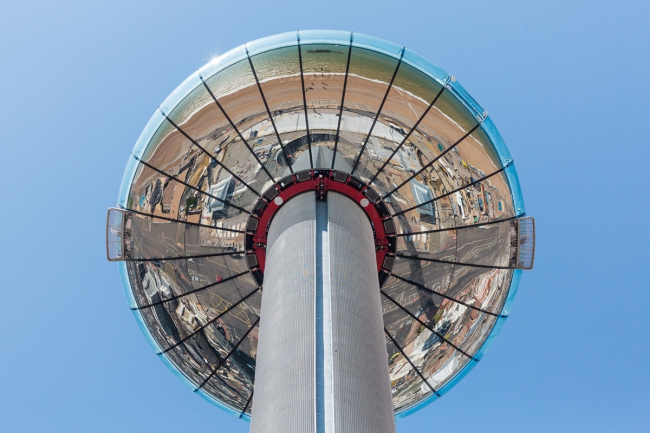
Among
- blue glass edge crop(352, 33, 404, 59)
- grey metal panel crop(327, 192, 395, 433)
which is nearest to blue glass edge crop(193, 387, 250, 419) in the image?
grey metal panel crop(327, 192, 395, 433)

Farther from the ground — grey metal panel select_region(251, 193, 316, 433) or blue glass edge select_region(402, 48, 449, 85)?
blue glass edge select_region(402, 48, 449, 85)

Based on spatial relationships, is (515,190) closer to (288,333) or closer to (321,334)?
(321,334)

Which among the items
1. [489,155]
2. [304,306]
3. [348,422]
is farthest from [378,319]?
[489,155]

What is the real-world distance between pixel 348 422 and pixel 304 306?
8.17 feet

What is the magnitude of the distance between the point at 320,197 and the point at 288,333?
187 inches

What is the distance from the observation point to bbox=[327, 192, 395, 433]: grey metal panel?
9414mm

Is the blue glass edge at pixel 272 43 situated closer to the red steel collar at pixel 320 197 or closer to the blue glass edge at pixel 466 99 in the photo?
the red steel collar at pixel 320 197

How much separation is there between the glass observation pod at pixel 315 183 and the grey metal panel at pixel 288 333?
247 centimetres

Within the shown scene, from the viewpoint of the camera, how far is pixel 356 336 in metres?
10.6

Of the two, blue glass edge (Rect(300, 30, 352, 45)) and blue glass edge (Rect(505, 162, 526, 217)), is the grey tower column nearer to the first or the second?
blue glass edge (Rect(300, 30, 352, 45))

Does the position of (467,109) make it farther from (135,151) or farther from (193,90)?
(135,151)

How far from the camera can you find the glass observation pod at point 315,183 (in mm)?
14688

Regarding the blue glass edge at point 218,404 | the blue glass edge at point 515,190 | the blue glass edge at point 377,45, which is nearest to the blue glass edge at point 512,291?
the blue glass edge at point 515,190

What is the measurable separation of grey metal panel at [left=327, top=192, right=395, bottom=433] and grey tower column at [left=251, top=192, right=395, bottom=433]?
2cm
